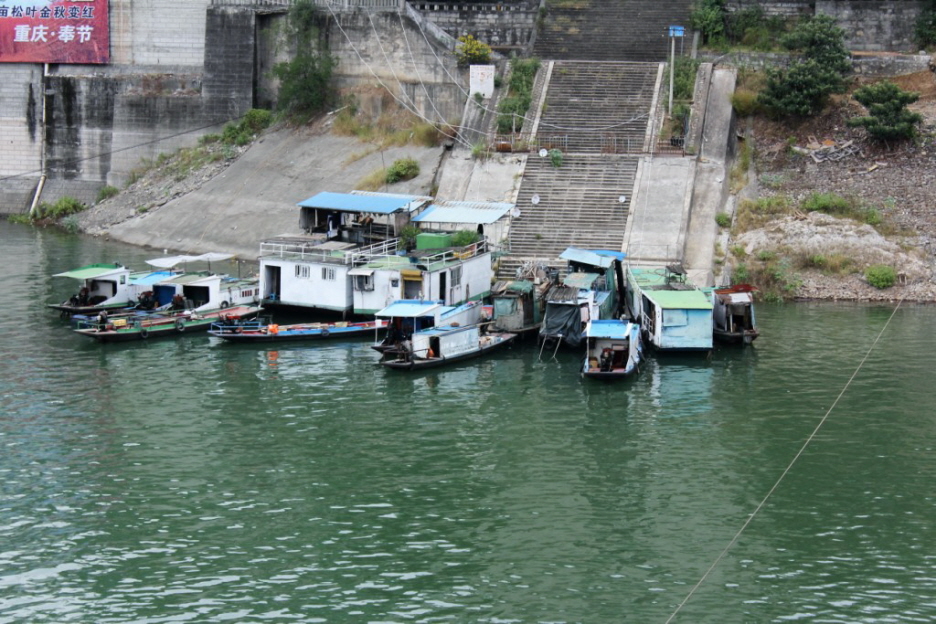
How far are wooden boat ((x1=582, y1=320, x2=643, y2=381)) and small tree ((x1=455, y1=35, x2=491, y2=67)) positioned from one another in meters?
25.8

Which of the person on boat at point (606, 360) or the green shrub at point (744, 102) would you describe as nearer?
the person on boat at point (606, 360)

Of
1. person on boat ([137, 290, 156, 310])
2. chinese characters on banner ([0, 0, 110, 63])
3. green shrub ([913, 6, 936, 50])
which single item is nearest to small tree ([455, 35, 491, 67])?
green shrub ([913, 6, 936, 50])

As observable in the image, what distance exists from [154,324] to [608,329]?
1761 cm

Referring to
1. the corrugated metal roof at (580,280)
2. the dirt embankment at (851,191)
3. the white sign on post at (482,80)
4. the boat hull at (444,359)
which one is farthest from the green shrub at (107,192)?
the dirt embankment at (851,191)

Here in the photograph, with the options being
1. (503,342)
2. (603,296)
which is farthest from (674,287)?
(503,342)

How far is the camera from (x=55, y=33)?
76.5 m

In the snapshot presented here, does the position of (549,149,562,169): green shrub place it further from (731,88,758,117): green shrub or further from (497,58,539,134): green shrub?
(731,88,758,117): green shrub

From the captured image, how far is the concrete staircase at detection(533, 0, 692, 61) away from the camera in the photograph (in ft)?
218

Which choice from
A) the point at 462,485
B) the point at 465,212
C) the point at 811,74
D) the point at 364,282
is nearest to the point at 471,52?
the point at 465,212

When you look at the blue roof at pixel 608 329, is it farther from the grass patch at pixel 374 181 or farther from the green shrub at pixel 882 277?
the grass patch at pixel 374 181

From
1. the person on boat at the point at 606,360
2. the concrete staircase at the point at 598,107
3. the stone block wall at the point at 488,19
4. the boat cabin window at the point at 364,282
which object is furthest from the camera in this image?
the stone block wall at the point at 488,19

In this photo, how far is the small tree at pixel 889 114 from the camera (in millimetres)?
57906

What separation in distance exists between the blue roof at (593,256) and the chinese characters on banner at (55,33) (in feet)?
126

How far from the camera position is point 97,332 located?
46969mm
